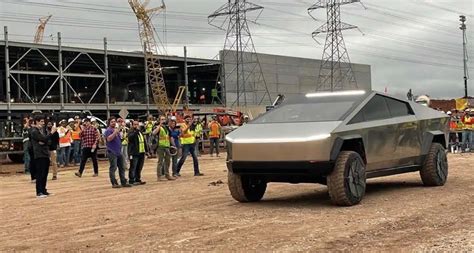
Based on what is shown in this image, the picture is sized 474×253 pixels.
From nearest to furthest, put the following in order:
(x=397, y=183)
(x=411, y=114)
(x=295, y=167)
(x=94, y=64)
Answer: (x=295, y=167), (x=411, y=114), (x=397, y=183), (x=94, y=64)

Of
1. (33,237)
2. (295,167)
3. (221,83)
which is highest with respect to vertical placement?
(221,83)

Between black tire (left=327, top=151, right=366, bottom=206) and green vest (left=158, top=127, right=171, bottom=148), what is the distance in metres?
7.26

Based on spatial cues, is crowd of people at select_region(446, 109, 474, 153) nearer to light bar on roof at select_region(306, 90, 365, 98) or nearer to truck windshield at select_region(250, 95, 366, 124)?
light bar on roof at select_region(306, 90, 365, 98)

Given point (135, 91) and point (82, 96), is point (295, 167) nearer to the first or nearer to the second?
point (82, 96)

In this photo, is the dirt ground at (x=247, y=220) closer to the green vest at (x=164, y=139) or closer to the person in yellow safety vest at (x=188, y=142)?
the green vest at (x=164, y=139)

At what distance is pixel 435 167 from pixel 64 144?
Result: 14.9m

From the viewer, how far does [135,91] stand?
180 ft

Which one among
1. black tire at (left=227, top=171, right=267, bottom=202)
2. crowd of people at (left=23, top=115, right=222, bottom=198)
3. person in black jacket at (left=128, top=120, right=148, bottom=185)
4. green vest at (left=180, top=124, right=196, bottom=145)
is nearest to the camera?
black tire at (left=227, top=171, right=267, bottom=202)

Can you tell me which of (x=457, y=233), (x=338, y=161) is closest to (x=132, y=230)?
(x=338, y=161)

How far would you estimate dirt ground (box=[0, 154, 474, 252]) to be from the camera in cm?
670

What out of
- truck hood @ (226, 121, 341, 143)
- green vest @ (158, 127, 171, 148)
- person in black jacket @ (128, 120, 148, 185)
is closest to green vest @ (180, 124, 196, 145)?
green vest @ (158, 127, 171, 148)

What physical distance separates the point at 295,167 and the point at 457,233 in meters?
2.63

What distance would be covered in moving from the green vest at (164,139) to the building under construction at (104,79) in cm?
2340

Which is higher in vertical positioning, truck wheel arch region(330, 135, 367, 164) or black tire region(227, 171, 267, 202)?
truck wheel arch region(330, 135, 367, 164)
